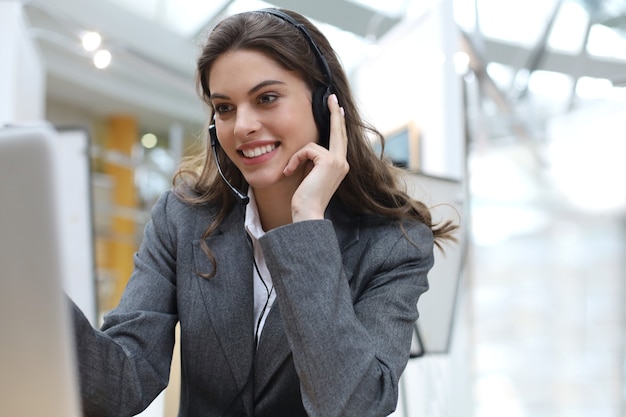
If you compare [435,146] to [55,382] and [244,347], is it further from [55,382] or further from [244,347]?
[55,382]

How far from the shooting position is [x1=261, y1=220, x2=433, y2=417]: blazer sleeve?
107 cm

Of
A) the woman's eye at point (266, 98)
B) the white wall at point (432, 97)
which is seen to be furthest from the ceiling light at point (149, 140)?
the woman's eye at point (266, 98)

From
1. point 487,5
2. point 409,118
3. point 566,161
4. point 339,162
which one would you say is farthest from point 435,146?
point 566,161

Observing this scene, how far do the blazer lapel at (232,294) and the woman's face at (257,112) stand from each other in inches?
5.5

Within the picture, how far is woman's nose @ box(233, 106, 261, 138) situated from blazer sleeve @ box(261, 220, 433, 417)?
0.69ft

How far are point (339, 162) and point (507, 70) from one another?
5.70m

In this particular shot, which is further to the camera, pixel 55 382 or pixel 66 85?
pixel 66 85

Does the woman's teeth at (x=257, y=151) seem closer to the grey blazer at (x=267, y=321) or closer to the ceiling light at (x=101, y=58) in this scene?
the grey blazer at (x=267, y=321)

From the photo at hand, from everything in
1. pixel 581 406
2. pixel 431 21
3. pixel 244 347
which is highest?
pixel 431 21

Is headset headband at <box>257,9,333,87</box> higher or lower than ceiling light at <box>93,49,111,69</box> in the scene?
lower

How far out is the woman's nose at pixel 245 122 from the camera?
4.19 feet

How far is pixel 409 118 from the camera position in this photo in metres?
3.45

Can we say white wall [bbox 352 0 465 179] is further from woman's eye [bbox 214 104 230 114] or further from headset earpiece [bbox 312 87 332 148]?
woman's eye [bbox 214 104 230 114]

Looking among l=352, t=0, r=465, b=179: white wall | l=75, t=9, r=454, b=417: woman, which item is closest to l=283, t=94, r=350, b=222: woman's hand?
l=75, t=9, r=454, b=417: woman
